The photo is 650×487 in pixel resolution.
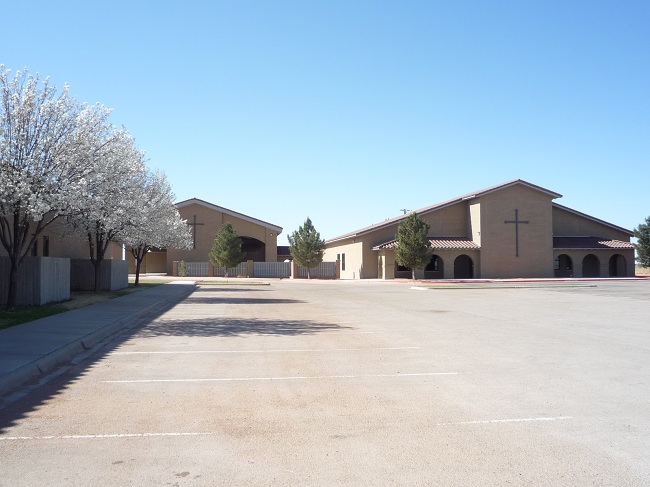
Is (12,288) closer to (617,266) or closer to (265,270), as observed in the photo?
(265,270)

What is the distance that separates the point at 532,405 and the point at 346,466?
3.15 meters

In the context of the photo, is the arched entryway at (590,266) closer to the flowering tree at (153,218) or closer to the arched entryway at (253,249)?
the arched entryway at (253,249)

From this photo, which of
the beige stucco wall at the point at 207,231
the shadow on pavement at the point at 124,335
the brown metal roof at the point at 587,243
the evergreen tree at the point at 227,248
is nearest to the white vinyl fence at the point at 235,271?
the beige stucco wall at the point at 207,231

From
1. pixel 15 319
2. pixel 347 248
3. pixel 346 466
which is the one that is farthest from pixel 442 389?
pixel 347 248

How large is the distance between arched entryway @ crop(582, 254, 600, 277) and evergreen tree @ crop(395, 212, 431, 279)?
771 inches

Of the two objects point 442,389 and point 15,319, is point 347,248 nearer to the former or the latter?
point 15,319

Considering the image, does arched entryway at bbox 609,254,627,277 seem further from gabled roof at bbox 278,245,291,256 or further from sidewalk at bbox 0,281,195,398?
sidewalk at bbox 0,281,195,398

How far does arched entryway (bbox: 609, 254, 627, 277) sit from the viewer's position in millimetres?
57156

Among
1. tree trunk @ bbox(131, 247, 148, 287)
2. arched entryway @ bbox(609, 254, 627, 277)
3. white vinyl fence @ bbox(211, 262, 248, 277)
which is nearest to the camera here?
tree trunk @ bbox(131, 247, 148, 287)

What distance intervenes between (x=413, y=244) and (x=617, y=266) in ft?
76.0

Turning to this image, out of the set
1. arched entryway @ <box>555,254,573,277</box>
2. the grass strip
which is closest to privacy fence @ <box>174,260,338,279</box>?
arched entryway @ <box>555,254,573,277</box>

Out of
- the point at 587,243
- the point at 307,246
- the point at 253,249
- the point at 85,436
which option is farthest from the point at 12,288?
the point at 253,249

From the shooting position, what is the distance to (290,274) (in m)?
60.5

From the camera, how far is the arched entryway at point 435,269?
54469 millimetres
